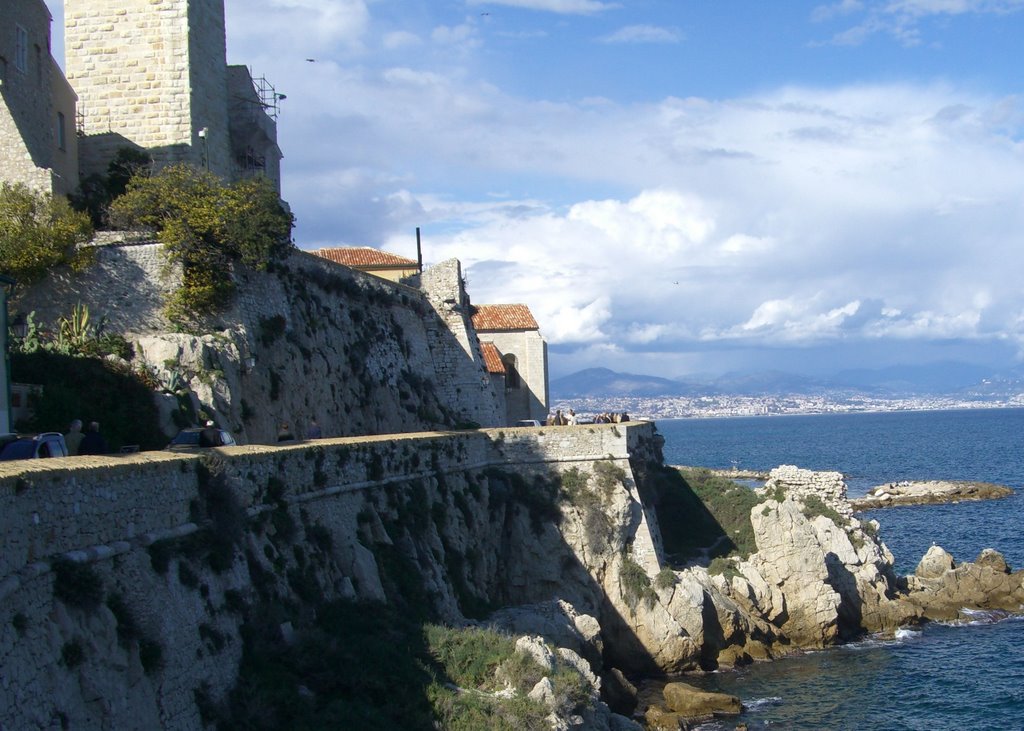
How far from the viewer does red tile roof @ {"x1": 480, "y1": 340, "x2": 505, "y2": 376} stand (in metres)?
47.6

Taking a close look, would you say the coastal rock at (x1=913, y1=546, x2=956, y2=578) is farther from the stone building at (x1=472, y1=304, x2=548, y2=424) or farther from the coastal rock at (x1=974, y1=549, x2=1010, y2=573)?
the stone building at (x1=472, y1=304, x2=548, y2=424)

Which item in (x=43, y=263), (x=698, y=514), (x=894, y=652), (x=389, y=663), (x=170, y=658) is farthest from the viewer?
(x=698, y=514)

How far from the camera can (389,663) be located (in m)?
17.8

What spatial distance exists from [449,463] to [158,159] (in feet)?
38.7

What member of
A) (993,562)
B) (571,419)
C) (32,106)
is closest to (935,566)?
(993,562)

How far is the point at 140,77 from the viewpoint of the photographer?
3091 centimetres

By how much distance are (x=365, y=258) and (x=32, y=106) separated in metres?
19.8

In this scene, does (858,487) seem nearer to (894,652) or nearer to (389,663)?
(894,652)

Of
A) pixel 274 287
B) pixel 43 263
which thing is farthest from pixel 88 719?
pixel 274 287

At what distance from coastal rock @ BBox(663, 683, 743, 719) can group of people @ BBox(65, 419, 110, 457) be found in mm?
15214

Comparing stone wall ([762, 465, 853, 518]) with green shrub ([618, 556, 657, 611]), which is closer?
green shrub ([618, 556, 657, 611])

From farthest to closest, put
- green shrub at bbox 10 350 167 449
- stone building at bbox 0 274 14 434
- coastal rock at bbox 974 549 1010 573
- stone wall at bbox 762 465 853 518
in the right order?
stone wall at bbox 762 465 853 518, coastal rock at bbox 974 549 1010 573, green shrub at bbox 10 350 167 449, stone building at bbox 0 274 14 434

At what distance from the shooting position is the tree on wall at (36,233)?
24.4m

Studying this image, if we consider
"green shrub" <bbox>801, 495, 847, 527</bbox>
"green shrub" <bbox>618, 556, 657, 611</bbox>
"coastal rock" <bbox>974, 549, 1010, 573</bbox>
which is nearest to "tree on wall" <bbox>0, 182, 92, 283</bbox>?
"green shrub" <bbox>618, 556, 657, 611</bbox>
